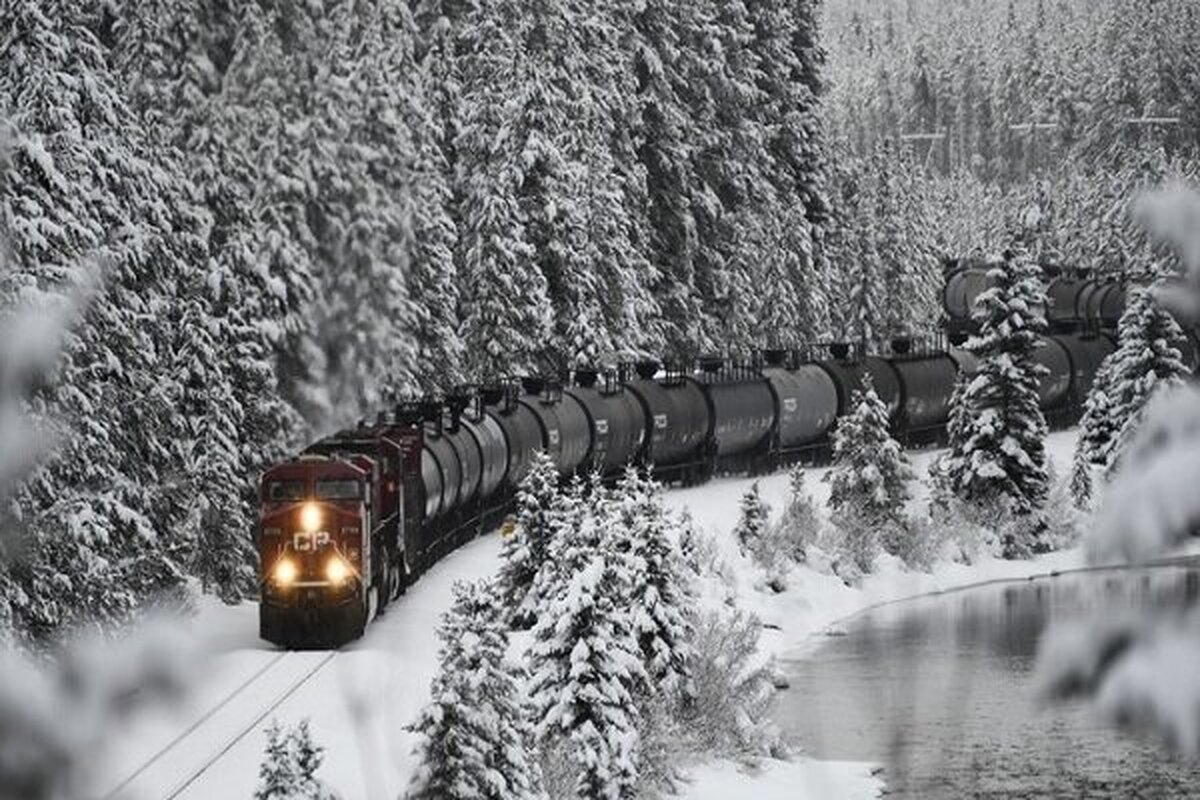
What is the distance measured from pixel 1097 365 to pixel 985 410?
2373 centimetres

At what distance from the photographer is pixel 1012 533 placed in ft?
201

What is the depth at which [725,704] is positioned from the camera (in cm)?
3188

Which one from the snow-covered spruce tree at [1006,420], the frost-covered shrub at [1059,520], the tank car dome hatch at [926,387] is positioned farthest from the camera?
the tank car dome hatch at [926,387]

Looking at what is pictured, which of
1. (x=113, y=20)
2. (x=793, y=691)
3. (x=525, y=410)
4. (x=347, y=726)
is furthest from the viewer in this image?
(x=525, y=410)

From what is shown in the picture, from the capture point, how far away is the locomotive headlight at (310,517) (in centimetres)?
3206

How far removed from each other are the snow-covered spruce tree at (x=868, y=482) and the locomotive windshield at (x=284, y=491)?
25650mm

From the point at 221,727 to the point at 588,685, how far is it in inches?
201

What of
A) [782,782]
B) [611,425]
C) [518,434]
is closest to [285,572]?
[782,782]

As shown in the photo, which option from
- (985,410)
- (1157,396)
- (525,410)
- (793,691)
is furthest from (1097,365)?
(1157,396)

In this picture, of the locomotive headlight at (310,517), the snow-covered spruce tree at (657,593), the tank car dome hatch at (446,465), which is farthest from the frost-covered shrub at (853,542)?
the snow-covered spruce tree at (657,593)

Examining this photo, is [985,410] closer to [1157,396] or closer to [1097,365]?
[1097,365]

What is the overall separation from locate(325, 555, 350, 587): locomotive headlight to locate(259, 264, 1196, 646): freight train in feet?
0.08

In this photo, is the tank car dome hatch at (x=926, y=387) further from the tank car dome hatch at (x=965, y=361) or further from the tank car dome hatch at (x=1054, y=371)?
the tank car dome hatch at (x=1054, y=371)

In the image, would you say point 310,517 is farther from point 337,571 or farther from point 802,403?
point 802,403
